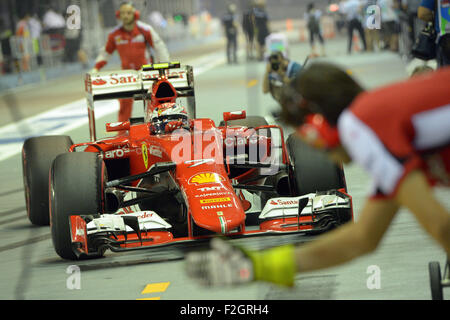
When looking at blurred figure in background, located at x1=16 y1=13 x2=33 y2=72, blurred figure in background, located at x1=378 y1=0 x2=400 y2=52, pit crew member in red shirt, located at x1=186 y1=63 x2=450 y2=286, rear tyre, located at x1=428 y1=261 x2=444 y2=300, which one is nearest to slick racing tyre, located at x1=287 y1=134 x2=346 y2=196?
rear tyre, located at x1=428 y1=261 x2=444 y2=300

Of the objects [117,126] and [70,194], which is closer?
[70,194]

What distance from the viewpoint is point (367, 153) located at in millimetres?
2744

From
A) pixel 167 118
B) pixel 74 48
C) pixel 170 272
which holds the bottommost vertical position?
pixel 74 48

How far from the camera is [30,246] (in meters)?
6.95

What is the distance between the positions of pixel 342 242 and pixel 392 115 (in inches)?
18.5

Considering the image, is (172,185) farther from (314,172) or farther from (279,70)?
(279,70)

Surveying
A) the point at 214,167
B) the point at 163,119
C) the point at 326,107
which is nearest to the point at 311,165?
the point at 214,167

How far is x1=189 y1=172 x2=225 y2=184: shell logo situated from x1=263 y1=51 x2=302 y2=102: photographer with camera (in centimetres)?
522

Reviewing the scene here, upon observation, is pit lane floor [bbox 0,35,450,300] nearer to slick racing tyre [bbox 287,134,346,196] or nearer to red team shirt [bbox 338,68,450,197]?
slick racing tyre [bbox 287,134,346,196]

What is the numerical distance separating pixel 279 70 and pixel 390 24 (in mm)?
13991

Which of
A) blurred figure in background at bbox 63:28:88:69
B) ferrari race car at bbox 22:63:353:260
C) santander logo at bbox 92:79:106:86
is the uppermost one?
santander logo at bbox 92:79:106:86

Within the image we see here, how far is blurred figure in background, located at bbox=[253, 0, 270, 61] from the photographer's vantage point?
23.9 m

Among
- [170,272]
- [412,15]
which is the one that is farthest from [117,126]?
[412,15]

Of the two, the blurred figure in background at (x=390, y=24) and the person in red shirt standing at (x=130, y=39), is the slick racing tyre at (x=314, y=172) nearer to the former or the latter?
the person in red shirt standing at (x=130, y=39)
